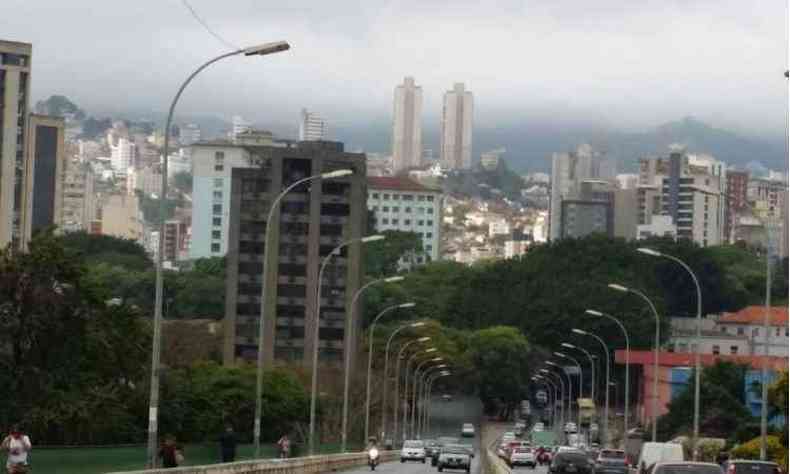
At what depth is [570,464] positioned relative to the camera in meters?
77.8

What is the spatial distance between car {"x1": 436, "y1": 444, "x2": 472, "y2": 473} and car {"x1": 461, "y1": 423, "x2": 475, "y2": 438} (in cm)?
7491

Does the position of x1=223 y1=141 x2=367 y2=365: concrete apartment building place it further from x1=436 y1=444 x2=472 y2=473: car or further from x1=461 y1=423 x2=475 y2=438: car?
A: x1=436 y1=444 x2=472 y2=473: car

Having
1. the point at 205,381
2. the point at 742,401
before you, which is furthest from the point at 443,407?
the point at 205,381

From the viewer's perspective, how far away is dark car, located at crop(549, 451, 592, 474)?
77625mm

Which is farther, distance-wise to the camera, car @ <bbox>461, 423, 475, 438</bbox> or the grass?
car @ <bbox>461, 423, 475, 438</bbox>

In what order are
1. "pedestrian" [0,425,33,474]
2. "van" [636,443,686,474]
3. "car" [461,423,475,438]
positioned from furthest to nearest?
"car" [461,423,475,438] → "van" [636,443,686,474] → "pedestrian" [0,425,33,474]

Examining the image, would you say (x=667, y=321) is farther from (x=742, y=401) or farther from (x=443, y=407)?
(x=742, y=401)

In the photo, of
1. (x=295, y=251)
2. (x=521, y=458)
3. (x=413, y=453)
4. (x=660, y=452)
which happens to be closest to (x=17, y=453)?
(x=660, y=452)

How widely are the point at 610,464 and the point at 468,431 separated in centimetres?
8587

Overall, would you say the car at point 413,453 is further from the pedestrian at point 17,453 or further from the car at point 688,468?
the pedestrian at point 17,453

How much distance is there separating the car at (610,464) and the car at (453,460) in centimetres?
577

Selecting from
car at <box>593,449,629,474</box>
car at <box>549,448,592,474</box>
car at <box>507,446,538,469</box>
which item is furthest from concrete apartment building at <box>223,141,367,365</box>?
car at <box>549,448,592,474</box>

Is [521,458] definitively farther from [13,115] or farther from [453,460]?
[13,115]

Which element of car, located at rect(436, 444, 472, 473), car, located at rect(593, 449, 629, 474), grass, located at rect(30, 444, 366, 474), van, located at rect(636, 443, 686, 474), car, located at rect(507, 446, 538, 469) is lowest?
car, located at rect(507, 446, 538, 469)
